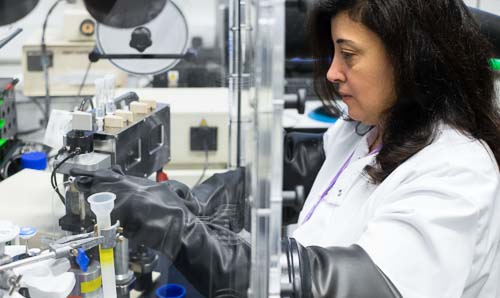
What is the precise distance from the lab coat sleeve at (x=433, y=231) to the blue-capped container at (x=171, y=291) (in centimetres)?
38

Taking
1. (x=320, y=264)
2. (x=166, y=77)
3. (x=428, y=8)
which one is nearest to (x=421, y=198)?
(x=320, y=264)

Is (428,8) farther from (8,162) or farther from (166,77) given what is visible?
(8,162)

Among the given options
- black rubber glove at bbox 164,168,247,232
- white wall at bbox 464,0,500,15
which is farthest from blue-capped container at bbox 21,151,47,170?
white wall at bbox 464,0,500,15

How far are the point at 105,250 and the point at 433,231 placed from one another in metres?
0.53

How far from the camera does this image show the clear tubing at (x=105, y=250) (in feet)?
3.38

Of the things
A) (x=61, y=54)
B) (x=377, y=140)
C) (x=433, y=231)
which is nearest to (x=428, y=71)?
(x=377, y=140)

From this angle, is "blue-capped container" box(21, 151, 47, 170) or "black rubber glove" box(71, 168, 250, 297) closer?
"black rubber glove" box(71, 168, 250, 297)

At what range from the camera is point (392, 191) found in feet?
3.59

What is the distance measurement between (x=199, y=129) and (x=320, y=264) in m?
0.89

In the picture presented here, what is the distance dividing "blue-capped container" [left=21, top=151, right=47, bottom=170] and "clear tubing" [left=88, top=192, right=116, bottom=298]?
0.57 m

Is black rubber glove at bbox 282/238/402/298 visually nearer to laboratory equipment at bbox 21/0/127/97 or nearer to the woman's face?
the woman's face

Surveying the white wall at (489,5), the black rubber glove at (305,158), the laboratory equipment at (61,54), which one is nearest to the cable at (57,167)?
the black rubber glove at (305,158)

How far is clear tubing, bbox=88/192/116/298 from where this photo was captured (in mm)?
1029

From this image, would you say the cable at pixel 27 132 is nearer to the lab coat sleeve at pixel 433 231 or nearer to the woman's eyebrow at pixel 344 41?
the woman's eyebrow at pixel 344 41
